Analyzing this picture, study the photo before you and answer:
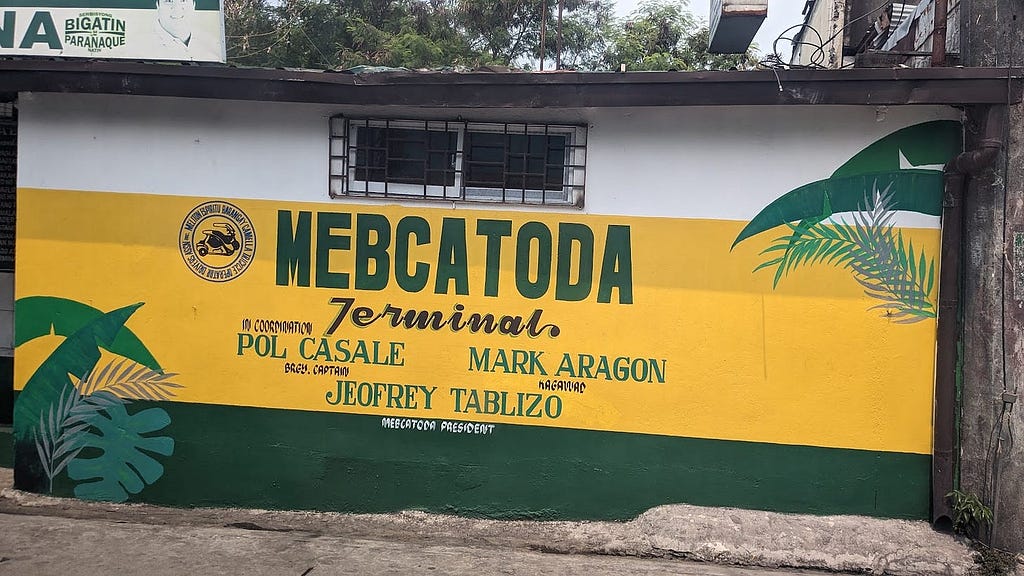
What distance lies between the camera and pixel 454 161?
5.43 m

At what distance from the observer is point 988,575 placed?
4.54m

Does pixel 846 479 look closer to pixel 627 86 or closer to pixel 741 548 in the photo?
pixel 741 548

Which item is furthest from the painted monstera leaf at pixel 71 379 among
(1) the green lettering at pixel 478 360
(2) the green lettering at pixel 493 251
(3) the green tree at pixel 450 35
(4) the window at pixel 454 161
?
(3) the green tree at pixel 450 35

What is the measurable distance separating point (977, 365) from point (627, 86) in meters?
2.70

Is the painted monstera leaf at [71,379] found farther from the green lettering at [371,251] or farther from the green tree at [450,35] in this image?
the green tree at [450,35]

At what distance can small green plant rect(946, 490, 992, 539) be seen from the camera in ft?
15.4

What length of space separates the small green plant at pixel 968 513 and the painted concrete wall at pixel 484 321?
0.21m

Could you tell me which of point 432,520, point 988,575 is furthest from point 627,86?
point 988,575

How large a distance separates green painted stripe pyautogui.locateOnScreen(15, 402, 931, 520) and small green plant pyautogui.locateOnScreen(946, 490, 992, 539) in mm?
183

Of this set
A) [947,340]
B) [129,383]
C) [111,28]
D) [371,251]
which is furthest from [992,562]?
[111,28]

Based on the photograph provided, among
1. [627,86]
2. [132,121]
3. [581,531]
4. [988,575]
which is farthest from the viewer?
[132,121]

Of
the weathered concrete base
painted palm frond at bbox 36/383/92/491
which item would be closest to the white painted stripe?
painted palm frond at bbox 36/383/92/491

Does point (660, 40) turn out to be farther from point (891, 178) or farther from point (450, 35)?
point (891, 178)

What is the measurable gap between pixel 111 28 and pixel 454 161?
2.57 m
